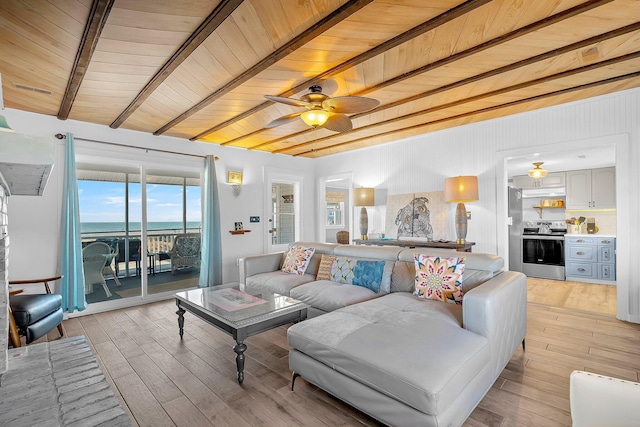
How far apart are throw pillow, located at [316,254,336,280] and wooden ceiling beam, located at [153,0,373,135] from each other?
82.5 inches

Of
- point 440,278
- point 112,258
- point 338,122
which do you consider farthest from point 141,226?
point 440,278

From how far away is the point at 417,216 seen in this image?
481 centimetres

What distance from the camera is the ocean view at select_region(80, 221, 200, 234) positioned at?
13.5ft

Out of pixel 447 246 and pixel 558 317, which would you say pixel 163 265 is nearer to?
pixel 447 246

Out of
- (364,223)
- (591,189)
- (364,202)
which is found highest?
(591,189)

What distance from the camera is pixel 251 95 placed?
121 inches

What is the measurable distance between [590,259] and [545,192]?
5.28 ft

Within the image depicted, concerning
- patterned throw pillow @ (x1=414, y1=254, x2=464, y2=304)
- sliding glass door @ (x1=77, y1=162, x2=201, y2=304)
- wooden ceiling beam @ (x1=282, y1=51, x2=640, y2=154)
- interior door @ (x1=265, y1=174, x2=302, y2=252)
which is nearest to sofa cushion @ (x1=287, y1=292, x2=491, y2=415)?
patterned throw pillow @ (x1=414, y1=254, x2=464, y2=304)

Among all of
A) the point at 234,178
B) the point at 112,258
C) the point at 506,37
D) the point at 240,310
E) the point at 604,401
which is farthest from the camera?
the point at 234,178

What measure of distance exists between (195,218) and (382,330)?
3.95m

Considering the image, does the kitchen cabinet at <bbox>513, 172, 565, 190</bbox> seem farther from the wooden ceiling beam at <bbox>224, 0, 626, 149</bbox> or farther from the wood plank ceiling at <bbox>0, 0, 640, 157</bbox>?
the wooden ceiling beam at <bbox>224, 0, 626, 149</bbox>

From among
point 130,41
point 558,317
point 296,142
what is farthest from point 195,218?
point 558,317

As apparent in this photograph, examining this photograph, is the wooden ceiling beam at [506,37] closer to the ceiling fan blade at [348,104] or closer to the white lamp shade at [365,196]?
the ceiling fan blade at [348,104]

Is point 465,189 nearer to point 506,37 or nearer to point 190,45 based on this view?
point 506,37
